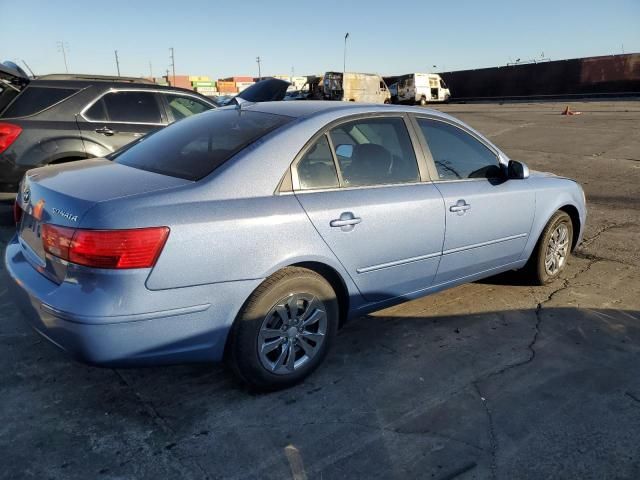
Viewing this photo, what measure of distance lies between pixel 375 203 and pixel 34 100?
4.59 metres

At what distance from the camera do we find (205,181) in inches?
110

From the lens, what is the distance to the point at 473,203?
3.84 meters

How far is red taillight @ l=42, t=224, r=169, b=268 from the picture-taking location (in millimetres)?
2432

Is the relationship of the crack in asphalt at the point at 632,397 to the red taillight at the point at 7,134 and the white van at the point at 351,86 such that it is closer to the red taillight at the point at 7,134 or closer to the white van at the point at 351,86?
the red taillight at the point at 7,134

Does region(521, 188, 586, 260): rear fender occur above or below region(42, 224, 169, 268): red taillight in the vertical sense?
below

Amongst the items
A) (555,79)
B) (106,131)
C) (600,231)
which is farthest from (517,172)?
(555,79)

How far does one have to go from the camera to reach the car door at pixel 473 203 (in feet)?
12.3

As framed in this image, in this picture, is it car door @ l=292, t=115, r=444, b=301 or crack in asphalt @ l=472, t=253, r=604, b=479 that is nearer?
crack in asphalt @ l=472, t=253, r=604, b=479

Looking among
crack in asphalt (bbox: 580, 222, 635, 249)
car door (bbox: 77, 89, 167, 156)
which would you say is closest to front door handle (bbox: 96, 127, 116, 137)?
car door (bbox: 77, 89, 167, 156)

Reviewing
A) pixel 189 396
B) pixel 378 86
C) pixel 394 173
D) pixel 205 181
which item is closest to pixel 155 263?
pixel 205 181

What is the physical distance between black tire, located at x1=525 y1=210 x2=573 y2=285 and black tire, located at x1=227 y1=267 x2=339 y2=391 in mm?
2300

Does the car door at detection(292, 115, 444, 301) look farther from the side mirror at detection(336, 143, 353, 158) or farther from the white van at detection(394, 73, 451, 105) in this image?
the white van at detection(394, 73, 451, 105)

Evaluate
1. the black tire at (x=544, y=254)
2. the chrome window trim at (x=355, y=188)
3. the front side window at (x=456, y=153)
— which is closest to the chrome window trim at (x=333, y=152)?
the chrome window trim at (x=355, y=188)

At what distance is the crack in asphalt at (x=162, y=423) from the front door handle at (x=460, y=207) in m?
2.24
